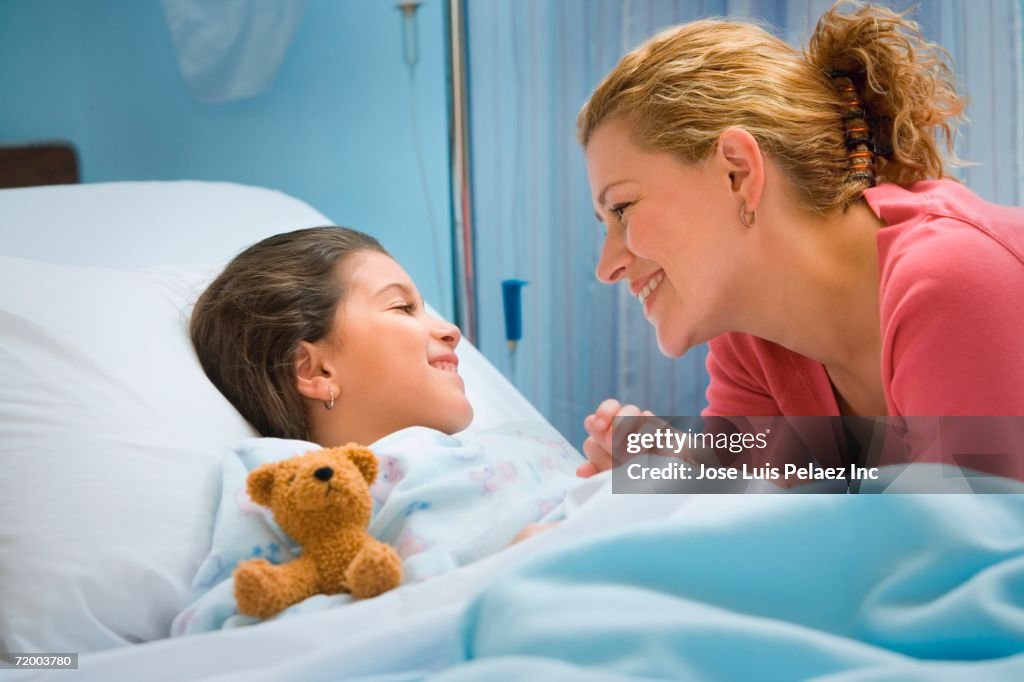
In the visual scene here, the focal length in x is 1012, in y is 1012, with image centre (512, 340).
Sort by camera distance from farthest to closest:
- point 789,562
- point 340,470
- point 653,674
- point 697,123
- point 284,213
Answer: point 284,213
point 697,123
point 340,470
point 789,562
point 653,674

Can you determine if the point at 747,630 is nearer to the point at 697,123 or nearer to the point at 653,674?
the point at 653,674

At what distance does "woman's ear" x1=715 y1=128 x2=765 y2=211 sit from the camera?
115 centimetres

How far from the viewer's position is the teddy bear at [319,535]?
899 mm

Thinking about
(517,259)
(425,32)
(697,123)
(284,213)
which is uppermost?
(425,32)

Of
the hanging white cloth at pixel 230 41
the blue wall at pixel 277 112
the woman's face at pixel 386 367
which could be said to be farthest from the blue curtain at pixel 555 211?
the woman's face at pixel 386 367

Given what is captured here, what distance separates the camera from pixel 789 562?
0.76 meters

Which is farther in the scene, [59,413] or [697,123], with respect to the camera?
[697,123]

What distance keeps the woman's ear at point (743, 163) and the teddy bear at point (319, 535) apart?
1.79 ft

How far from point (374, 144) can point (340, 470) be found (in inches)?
58.0

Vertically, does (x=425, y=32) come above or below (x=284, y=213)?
above

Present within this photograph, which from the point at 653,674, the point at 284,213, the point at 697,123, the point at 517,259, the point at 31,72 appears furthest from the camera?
the point at 517,259

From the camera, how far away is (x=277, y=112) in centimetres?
224

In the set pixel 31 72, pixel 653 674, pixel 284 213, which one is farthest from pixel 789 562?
pixel 31 72

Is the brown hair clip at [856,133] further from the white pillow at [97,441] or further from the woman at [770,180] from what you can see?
the white pillow at [97,441]
